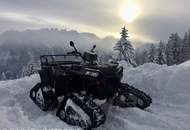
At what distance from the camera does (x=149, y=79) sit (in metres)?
14.2

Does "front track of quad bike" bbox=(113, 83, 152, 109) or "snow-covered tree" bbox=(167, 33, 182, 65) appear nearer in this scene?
"front track of quad bike" bbox=(113, 83, 152, 109)

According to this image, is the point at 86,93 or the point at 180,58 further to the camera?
the point at 180,58

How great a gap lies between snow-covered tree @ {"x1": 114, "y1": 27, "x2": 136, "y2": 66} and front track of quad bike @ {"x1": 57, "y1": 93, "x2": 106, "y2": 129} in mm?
39795

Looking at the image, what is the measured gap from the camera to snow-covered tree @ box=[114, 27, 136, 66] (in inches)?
1972

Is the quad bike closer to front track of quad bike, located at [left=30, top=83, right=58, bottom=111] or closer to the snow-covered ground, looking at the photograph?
front track of quad bike, located at [left=30, top=83, right=58, bottom=111]

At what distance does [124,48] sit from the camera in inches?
1981

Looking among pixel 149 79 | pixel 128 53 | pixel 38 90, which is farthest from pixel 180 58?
pixel 38 90

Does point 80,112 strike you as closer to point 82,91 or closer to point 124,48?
point 82,91

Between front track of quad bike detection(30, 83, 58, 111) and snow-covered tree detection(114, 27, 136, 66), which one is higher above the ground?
front track of quad bike detection(30, 83, 58, 111)

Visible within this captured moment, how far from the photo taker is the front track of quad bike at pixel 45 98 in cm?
1127

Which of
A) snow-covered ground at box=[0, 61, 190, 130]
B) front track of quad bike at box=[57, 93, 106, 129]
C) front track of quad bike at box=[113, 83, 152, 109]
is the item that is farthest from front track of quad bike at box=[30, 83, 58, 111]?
front track of quad bike at box=[113, 83, 152, 109]

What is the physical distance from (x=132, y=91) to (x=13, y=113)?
4488 mm

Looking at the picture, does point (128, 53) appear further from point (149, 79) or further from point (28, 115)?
point (28, 115)

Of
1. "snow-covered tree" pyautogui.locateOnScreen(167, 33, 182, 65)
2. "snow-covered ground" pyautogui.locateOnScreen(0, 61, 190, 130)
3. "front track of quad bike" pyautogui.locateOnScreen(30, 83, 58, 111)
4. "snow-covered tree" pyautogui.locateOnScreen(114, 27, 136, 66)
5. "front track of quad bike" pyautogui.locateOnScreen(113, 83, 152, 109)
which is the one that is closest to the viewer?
"snow-covered ground" pyautogui.locateOnScreen(0, 61, 190, 130)
